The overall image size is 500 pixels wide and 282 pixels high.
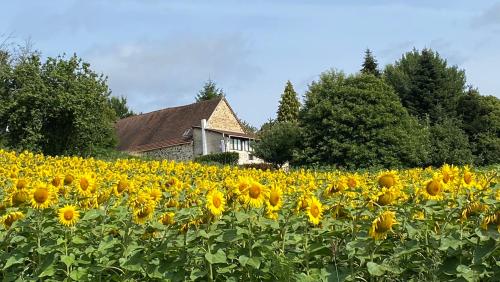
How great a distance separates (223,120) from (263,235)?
42.2 metres

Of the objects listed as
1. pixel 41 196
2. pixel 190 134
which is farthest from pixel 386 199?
pixel 190 134

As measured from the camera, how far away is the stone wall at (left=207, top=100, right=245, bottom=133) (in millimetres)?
43753

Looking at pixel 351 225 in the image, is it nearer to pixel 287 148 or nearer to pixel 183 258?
pixel 183 258

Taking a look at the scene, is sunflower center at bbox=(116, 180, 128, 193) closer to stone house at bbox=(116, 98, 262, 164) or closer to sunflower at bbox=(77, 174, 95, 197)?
sunflower at bbox=(77, 174, 95, 197)

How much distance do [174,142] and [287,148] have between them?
14.4 meters

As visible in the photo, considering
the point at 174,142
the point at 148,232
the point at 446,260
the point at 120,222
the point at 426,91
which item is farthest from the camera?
the point at 174,142

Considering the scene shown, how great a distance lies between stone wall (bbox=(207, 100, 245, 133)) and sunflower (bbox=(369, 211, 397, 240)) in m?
40.6

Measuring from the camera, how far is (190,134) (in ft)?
142

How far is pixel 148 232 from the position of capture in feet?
10.3

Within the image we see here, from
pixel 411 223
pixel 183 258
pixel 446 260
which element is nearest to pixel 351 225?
pixel 411 223

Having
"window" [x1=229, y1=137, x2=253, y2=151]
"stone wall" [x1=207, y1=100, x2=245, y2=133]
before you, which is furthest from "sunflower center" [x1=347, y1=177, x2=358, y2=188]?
"window" [x1=229, y1=137, x2=253, y2=151]

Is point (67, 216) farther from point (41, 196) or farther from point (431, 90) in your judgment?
point (431, 90)

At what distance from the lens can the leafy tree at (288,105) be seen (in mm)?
54425

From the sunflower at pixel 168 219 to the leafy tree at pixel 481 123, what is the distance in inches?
1320
